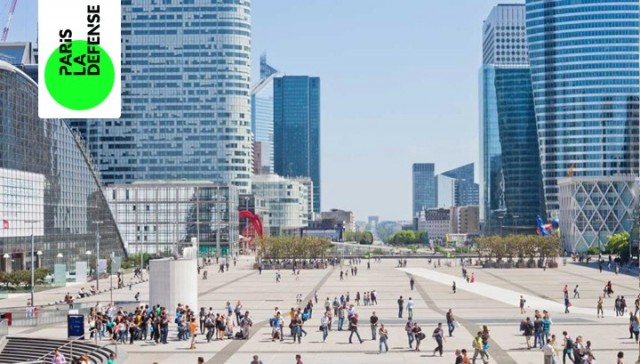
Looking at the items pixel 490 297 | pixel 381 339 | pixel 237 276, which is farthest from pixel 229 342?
pixel 237 276

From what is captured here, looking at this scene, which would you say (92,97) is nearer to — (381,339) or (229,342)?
(381,339)

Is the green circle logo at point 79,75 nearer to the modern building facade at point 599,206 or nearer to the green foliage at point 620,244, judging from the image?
the green foliage at point 620,244

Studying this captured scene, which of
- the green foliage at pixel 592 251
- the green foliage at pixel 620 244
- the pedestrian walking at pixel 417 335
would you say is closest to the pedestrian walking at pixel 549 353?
the pedestrian walking at pixel 417 335

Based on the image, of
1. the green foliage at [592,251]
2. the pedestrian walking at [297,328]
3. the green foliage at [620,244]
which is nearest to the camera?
the pedestrian walking at [297,328]

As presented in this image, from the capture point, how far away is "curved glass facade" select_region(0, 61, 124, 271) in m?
95.4

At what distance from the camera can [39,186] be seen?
103625 millimetres

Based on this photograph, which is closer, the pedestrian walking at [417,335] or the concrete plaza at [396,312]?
the concrete plaza at [396,312]

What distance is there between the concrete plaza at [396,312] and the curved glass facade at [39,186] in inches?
561

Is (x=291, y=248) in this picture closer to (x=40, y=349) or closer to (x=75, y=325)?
(x=40, y=349)

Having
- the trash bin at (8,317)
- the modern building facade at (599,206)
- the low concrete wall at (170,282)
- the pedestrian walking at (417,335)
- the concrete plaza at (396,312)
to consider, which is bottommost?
the concrete plaza at (396,312)

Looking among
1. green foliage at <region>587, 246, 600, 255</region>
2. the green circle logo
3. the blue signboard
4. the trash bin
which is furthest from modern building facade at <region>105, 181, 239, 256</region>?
the green circle logo

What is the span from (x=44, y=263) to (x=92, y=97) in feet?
321

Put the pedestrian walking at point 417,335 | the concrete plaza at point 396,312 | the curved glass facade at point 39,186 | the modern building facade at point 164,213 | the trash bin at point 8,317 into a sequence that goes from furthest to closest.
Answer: the modern building facade at point 164,213 < the curved glass facade at point 39,186 < the trash bin at point 8,317 < the pedestrian walking at point 417,335 < the concrete plaza at point 396,312

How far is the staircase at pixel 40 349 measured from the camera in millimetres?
39031
